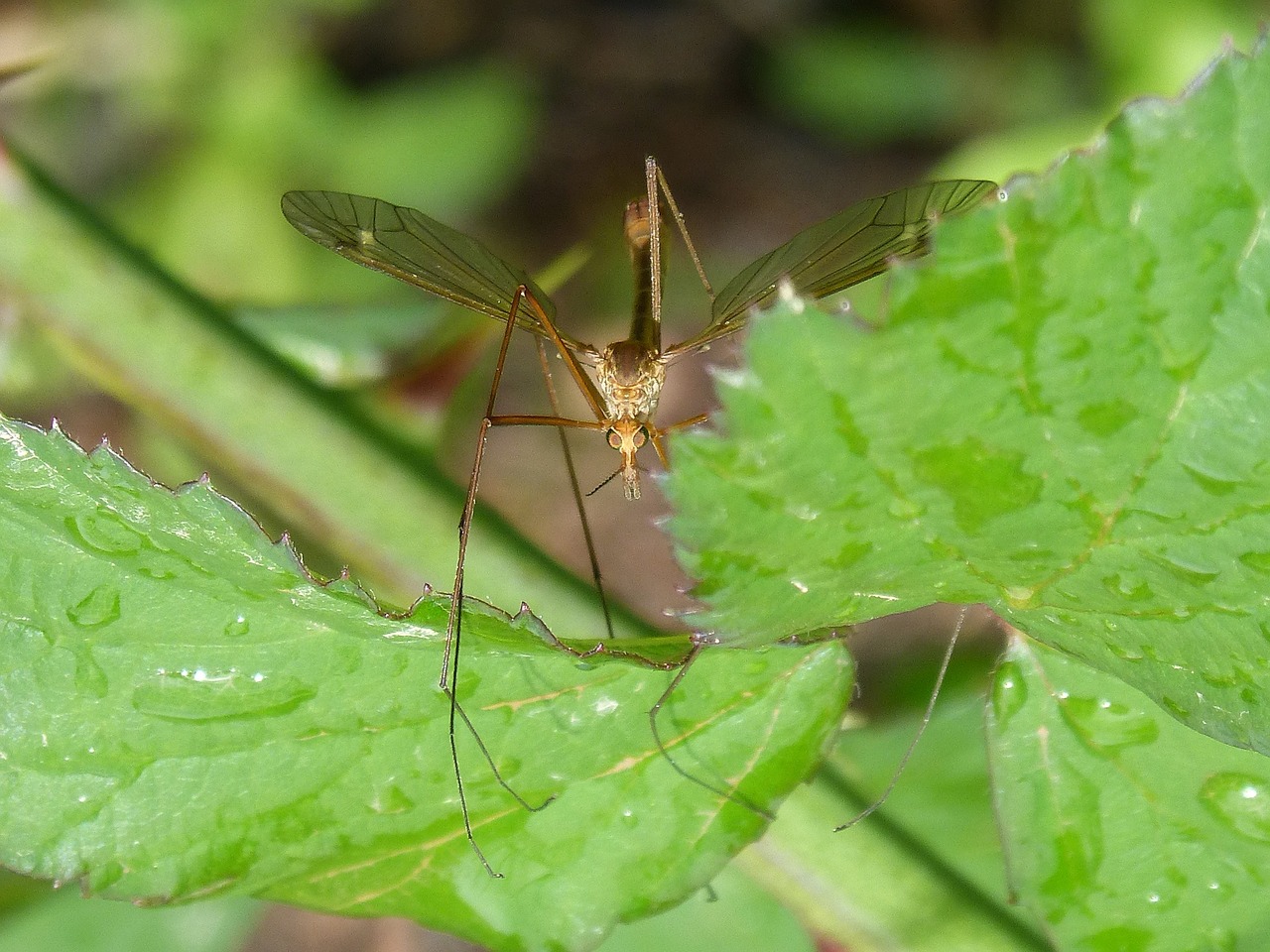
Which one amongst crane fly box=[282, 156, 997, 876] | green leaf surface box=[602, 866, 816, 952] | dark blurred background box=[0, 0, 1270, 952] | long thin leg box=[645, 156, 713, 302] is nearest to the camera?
green leaf surface box=[602, 866, 816, 952]

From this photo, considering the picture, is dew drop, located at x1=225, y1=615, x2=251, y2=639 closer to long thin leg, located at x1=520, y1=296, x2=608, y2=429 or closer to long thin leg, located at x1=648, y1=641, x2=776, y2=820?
long thin leg, located at x1=648, y1=641, x2=776, y2=820

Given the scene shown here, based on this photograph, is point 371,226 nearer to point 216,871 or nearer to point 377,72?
point 216,871

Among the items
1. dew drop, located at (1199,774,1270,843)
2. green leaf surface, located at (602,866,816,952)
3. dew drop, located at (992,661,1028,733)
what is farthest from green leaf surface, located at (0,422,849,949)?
green leaf surface, located at (602,866,816,952)

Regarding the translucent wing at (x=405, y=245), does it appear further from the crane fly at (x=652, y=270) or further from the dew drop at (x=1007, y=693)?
the dew drop at (x=1007, y=693)

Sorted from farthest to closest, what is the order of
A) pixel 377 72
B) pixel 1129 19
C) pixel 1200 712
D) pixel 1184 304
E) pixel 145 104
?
pixel 377 72, pixel 145 104, pixel 1129 19, pixel 1200 712, pixel 1184 304

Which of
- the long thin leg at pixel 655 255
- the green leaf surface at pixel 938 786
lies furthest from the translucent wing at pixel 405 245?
the green leaf surface at pixel 938 786

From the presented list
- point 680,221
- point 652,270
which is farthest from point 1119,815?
point 680,221

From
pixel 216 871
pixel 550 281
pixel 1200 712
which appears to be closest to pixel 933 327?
pixel 1200 712
